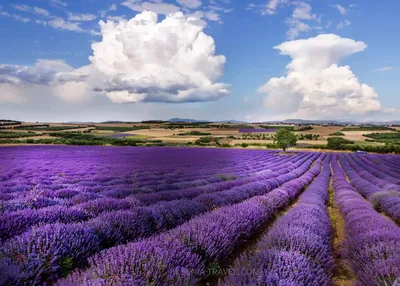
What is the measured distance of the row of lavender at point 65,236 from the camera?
8.48 feet

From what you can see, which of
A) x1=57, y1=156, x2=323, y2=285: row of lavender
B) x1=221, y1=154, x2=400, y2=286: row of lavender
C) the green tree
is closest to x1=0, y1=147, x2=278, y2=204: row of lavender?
x1=57, y1=156, x2=323, y2=285: row of lavender

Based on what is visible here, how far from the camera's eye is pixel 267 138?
203ft

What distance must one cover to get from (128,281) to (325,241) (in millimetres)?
3098

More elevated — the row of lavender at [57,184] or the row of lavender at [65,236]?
the row of lavender at [65,236]

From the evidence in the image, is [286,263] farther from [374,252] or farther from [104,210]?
[104,210]

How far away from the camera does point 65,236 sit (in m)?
3.24

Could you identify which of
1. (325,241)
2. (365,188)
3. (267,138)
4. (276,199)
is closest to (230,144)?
(267,138)

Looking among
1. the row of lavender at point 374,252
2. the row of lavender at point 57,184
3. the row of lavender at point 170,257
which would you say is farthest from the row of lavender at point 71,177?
the row of lavender at point 374,252

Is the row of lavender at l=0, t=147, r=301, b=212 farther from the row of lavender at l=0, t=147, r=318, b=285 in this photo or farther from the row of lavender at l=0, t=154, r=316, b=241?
the row of lavender at l=0, t=147, r=318, b=285

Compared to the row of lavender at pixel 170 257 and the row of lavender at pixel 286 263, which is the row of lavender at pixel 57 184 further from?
the row of lavender at pixel 286 263

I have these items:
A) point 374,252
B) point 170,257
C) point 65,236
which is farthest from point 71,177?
point 374,252

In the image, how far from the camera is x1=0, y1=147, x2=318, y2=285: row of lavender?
258 centimetres

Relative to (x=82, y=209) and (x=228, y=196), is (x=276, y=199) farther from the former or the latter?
(x=82, y=209)

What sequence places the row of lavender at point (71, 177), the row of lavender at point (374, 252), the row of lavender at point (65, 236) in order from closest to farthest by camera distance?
the row of lavender at point (65, 236)
the row of lavender at point (374, 252)
the row of lavender at point (71, 177)
